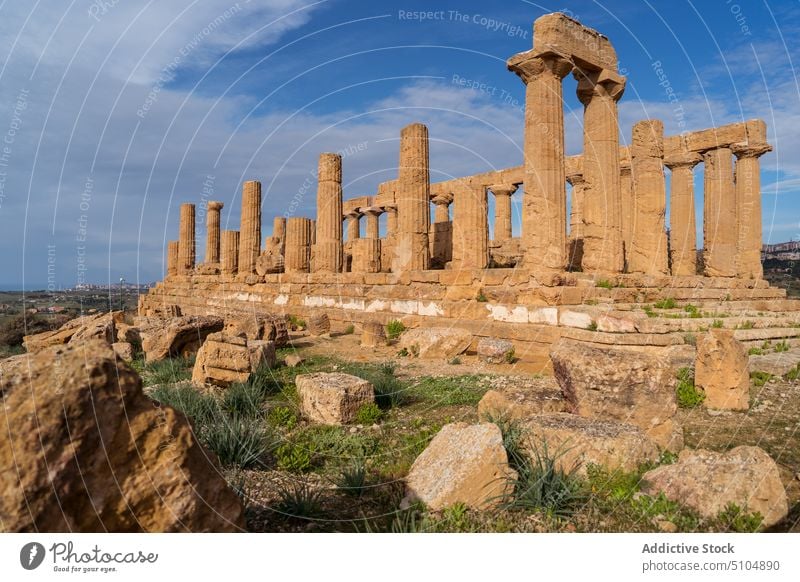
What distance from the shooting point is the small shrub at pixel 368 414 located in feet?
17.6

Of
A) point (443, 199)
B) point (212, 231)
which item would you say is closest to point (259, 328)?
point (443, 199)

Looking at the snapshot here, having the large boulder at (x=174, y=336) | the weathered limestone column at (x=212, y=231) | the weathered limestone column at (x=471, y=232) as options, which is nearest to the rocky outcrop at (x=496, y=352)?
the large boulder at (x=174, y=336)

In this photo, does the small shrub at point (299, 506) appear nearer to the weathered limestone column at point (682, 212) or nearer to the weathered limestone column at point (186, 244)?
the weathered limestone column at point (682, 212)

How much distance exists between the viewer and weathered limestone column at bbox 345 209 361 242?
27.7 metres

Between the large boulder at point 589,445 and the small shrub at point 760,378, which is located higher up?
the large boulder at point 589,445

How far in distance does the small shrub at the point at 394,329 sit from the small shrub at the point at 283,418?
6210mm

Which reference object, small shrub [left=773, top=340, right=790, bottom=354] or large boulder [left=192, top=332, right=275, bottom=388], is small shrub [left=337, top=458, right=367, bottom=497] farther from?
small shrub [left=773, top=340, right=790, bottom=354]

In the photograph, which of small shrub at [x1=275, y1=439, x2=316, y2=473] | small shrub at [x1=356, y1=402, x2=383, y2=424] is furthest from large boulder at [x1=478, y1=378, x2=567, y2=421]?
small shrub at [x1=275, y1=439, x2=316, y2=473]

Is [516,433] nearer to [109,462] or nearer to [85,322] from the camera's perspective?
[109,462]

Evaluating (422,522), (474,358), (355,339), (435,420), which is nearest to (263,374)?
(435,420)

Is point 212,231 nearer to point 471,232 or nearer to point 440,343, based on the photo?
point 471,232

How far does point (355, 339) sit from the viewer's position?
12461 mm

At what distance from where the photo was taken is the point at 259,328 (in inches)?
399

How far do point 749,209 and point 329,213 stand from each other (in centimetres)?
1513
